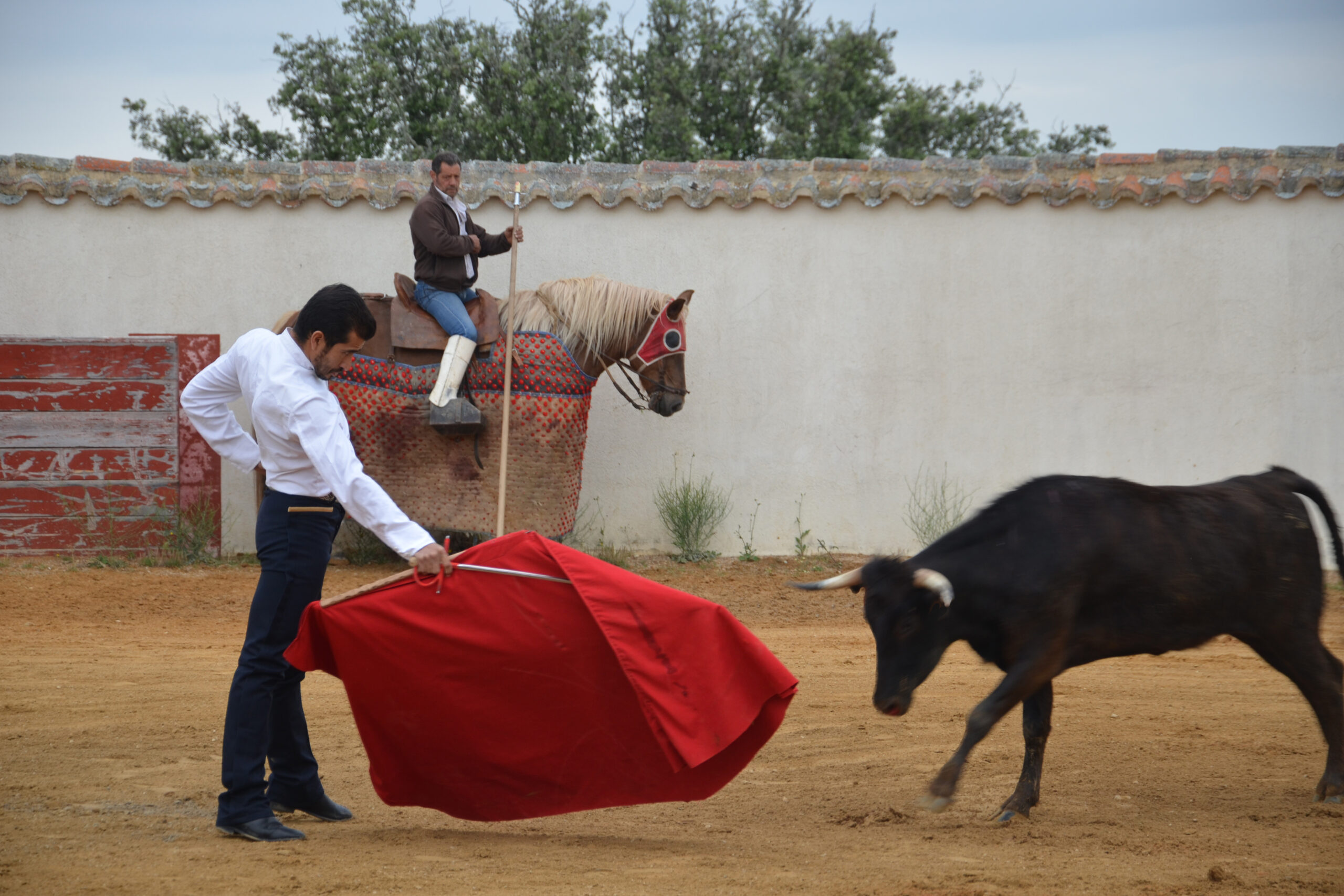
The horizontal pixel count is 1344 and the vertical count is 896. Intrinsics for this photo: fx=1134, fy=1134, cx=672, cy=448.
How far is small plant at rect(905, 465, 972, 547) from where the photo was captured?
10391 mm

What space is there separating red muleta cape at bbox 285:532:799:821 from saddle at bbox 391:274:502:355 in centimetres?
502

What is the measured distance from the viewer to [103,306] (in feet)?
33.7

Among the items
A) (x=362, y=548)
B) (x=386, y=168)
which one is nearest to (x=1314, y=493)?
(x=362, y=548)

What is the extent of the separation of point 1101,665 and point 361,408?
578 cm

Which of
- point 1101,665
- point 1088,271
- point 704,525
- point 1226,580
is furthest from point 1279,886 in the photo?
point 1088,271

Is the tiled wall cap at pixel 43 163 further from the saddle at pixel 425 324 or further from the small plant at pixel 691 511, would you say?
the small plant at pixel 691 511

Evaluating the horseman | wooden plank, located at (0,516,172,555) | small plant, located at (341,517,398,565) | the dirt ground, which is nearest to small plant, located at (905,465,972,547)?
the dirt ground

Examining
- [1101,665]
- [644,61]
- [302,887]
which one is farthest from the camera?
[644,61]

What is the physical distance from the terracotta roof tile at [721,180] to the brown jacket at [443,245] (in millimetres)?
1595

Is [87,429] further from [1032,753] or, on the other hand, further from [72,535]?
[1032,753]

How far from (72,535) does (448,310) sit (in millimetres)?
4007

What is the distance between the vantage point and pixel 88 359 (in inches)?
385

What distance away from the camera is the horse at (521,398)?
29.3 ft

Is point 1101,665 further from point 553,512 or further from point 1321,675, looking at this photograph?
point 553,512
